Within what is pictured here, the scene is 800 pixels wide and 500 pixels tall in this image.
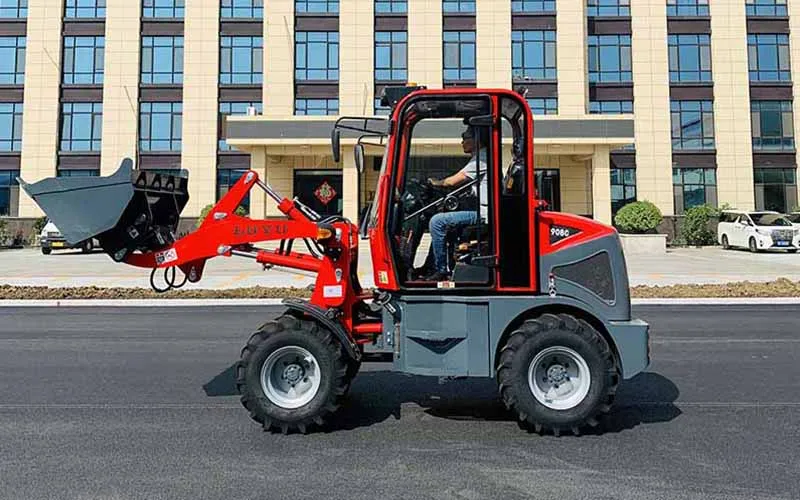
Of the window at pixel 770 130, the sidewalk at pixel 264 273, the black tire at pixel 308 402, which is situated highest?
the window at pixel 770 130

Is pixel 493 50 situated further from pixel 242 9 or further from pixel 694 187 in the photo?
pixel 242 9

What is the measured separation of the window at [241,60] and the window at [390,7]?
25.9ft

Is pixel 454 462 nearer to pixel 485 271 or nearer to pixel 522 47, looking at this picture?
pixel 485 271

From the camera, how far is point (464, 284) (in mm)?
4824

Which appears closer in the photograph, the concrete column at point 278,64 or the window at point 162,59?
the concrete column at point 278,64

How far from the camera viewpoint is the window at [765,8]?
121ft

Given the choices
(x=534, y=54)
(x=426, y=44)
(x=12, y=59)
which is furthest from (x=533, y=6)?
(x=12, y=59)

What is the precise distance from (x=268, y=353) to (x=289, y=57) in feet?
111

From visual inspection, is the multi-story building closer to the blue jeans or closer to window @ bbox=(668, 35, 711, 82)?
window @ bbox=(668, 35, 711, 82)

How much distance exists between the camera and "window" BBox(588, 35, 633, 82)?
121 feet

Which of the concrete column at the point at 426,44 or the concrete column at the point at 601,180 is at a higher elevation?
the concrete column at the point at 426,44

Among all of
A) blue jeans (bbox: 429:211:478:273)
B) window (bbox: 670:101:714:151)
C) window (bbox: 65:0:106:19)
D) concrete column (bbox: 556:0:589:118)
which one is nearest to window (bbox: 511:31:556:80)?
concrete column (bbox: 556:0:589:118)

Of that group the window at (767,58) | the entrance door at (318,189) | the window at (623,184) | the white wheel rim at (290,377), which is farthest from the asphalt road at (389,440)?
the window at (767,58)

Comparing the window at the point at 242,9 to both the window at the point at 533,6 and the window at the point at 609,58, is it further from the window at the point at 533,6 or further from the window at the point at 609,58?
the window at the point at 609,58
